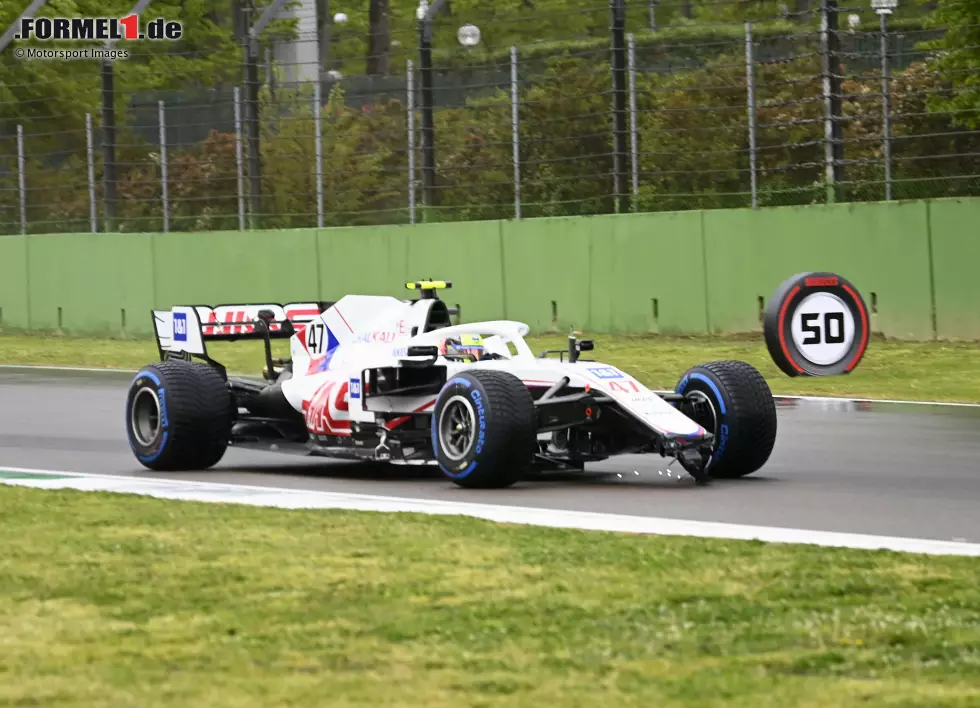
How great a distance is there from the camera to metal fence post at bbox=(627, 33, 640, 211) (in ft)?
81.4

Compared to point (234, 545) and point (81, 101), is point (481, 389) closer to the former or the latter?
point (234, 545)

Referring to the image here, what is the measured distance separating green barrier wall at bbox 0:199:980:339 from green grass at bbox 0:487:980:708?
14141 mm

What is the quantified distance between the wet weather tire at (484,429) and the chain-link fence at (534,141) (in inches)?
434

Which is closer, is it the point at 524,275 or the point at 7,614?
the point at 7,614

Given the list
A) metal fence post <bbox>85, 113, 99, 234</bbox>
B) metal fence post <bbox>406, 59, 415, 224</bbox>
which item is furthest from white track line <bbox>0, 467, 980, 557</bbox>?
metal fence post <bbox>85, 113, 99, 234</bbox>

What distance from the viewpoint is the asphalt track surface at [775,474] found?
10.1m

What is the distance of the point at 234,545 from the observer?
8.84 m

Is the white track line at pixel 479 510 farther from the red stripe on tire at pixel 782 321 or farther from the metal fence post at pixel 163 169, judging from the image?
the metal fence post at pixel 163 169

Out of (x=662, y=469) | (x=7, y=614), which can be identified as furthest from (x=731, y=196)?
(x=7, y=614)

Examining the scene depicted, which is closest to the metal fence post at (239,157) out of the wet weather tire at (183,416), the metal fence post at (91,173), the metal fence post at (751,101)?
the metal fence post at (91,173)

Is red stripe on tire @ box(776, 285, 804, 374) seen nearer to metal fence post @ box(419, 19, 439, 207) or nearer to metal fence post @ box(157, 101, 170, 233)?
metal fence post @ box(419, 19, 439, 207)

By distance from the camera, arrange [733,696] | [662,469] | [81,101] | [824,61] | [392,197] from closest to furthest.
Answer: [733,696], [662,469], [824,61], [392,197], [81,101]

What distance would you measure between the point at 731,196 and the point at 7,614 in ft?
61.0

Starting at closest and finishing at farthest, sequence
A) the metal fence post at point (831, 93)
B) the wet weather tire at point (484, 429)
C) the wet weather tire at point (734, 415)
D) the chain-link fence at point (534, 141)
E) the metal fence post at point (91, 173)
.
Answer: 1. the wet weather tire at point (484, 429)
2. the wet weather tire at point (734, 415)
3. the metal fence post at point (831, 93)
4. the chain-link fence at point (534, 141)
5. the metal fence post at point (91, 173)
